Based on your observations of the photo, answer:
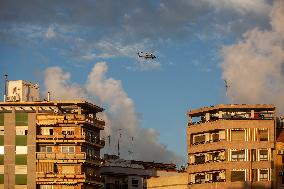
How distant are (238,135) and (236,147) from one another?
189cm

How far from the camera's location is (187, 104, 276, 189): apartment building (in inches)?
4592

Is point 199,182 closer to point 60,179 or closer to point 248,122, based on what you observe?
point 248,122

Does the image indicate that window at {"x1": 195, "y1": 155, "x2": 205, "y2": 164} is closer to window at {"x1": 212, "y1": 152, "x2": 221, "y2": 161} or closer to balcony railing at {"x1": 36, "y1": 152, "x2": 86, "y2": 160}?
window at {"x1": 212, "y1": 152, "x2": 221, "y2": 161}

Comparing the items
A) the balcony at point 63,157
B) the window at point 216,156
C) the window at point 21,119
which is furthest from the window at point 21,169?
the window at point 216,156

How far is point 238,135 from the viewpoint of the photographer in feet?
388

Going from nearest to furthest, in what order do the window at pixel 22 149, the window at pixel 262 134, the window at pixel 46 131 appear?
the window at pixel 262 134, the window at pixel 22 149, the window at pixel 46 131

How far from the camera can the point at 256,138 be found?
4631 inches

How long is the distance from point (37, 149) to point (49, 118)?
17.1 ft

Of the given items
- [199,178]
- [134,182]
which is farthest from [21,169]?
[134,182]

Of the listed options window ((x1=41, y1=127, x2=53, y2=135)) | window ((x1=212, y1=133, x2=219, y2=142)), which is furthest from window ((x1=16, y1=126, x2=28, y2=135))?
window ((x1=212, y1=133, x2=219, y2=142))

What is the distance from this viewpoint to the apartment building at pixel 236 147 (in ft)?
383

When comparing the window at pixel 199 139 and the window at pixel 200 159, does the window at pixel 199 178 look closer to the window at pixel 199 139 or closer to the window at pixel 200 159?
the window at pixel 200 159

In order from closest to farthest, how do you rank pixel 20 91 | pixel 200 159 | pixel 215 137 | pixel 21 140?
pixel 215 137
pixel 21 140
pixel 200 159
pixel 20 91

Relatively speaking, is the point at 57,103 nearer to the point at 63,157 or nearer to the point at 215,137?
the point at 63,157
